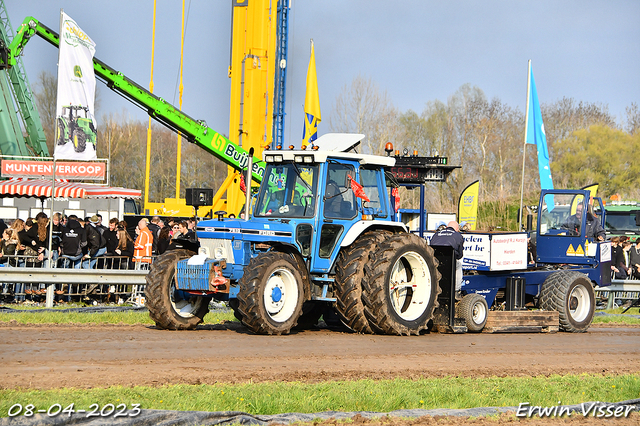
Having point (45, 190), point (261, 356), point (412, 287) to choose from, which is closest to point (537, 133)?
point (412, 287)

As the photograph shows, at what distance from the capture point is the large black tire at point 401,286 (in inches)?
409

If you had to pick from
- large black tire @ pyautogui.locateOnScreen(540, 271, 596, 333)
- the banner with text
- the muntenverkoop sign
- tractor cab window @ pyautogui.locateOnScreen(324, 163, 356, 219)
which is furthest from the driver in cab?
the muntenverkoop sign

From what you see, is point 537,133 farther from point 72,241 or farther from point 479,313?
point 72,241

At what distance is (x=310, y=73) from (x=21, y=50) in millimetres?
7700

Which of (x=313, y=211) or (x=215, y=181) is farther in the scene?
(x=215, y=181)

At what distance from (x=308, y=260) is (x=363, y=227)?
0.94m

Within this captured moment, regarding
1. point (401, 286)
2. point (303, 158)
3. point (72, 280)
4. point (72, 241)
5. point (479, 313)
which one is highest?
point (303, 158)

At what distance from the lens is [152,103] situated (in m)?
20.0

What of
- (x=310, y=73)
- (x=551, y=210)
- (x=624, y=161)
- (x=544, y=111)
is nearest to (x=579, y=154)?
(x=624, y=161)

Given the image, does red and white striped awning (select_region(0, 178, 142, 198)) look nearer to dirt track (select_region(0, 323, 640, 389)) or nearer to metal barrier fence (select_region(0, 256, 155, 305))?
metal barrier fence (select_region(0, 256, 155, 305))

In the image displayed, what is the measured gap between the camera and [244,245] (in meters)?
10.3

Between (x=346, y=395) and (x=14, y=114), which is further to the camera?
(x=14, y=114)

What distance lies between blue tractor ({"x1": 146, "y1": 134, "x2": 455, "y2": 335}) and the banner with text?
18.2 feet

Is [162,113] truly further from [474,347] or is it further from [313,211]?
[474,347]
